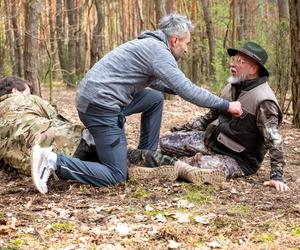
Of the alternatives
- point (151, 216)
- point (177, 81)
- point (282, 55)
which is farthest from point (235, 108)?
point (282, 55)

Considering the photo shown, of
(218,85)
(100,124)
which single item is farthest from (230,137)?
(218,85)

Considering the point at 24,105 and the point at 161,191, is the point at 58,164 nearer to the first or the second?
the point at 161,191

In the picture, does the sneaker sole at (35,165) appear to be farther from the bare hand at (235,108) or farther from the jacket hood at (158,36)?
the bare hand at (235,108)

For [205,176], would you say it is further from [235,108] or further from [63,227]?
[63,227]

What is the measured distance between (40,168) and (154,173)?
986mm

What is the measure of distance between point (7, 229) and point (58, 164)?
108 cm

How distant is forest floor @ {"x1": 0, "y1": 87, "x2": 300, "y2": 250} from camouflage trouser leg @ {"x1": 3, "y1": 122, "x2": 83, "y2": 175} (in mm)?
203

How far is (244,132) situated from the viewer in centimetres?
473

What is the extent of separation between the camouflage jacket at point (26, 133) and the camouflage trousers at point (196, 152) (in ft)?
2.95

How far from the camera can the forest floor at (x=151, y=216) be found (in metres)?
3.21

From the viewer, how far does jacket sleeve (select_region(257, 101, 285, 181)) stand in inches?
178

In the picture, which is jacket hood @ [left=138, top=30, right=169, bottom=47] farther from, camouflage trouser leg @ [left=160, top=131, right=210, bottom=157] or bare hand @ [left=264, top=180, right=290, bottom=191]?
bare hand @ [left=264, top=180, right=290, bottom=191]

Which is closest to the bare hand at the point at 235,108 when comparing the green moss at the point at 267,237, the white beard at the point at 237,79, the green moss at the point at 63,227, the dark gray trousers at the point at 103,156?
the white beard at the point at 237,79

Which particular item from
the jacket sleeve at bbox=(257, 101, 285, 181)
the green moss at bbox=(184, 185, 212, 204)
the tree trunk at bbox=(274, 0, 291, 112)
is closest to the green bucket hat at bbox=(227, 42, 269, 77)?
the jacket sleeve at bbox=(257, 101, 285, 181)
